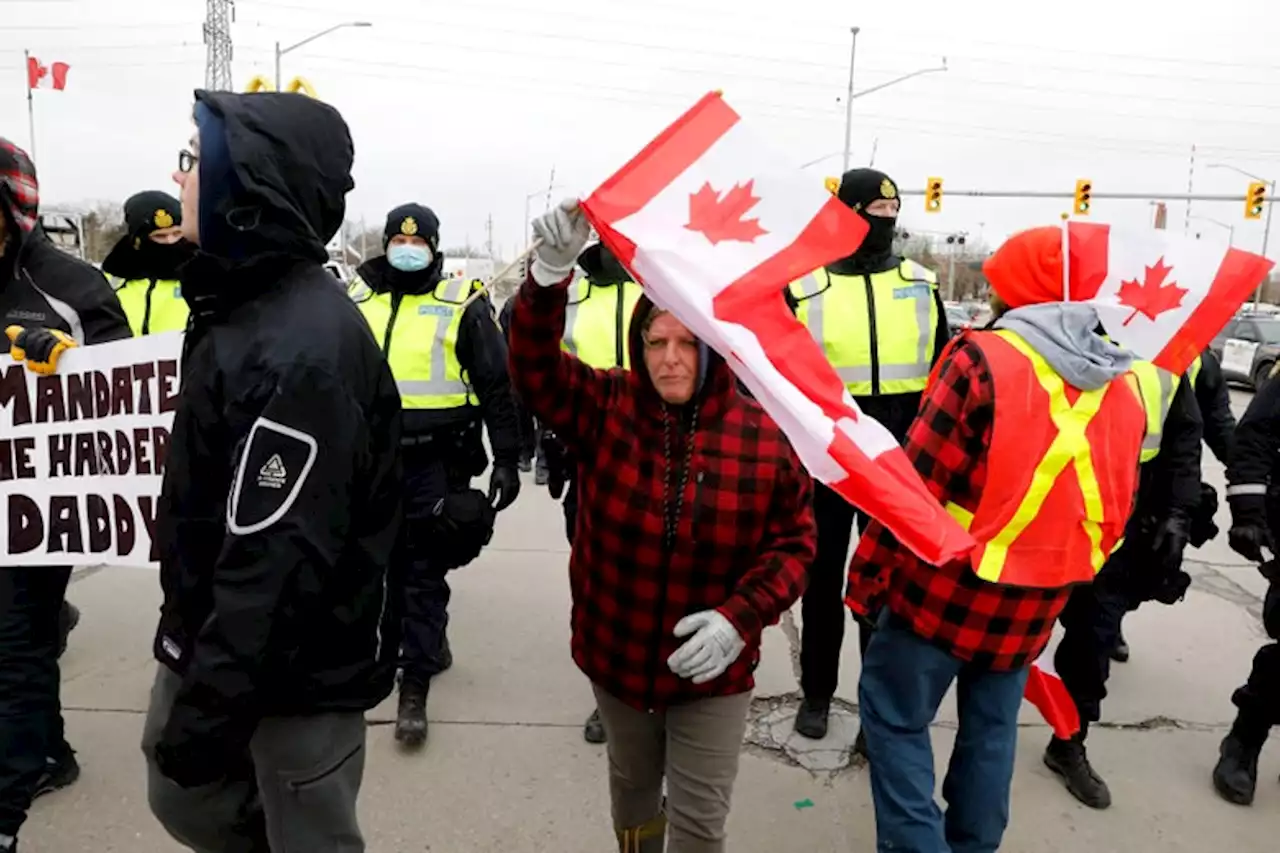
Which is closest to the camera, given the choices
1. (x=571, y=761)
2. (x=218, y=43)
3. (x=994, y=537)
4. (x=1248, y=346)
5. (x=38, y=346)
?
(x=994, y=537)

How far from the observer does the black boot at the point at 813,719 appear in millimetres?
3693

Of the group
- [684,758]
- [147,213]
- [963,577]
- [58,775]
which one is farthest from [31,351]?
[963,577]

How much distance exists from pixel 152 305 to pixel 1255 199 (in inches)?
1039

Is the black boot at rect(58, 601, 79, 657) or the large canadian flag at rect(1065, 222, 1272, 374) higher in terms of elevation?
the large canadian flag at rect(1065, 222, 1272, 374)

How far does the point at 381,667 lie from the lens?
2.13m

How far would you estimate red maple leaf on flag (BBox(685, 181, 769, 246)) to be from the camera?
2.06m

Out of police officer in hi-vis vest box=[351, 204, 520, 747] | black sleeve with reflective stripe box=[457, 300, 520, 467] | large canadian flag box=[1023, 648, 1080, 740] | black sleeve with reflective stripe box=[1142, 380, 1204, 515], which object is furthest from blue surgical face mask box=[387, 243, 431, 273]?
black sleeve with reflective stripe box=[1142, 380, 1204, 515]

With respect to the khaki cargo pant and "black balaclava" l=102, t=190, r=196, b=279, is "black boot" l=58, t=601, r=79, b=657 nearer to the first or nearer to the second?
"black balaclava" l=102, t=190, r=196, b=279

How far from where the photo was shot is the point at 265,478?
169 centimetres

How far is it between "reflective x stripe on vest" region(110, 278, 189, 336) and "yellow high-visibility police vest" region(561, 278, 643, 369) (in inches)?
71.9

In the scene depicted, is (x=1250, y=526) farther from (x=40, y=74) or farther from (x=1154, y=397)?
(x=40, y=74)

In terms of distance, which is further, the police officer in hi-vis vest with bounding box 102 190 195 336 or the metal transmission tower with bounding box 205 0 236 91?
the metal transmission tower with bounding box 205 0 236 91

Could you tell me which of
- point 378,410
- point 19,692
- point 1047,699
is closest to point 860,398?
point 1047,699

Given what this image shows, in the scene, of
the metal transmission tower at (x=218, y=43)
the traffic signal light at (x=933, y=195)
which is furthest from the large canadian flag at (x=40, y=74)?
the traffic signal light at (x=933, y=195)
